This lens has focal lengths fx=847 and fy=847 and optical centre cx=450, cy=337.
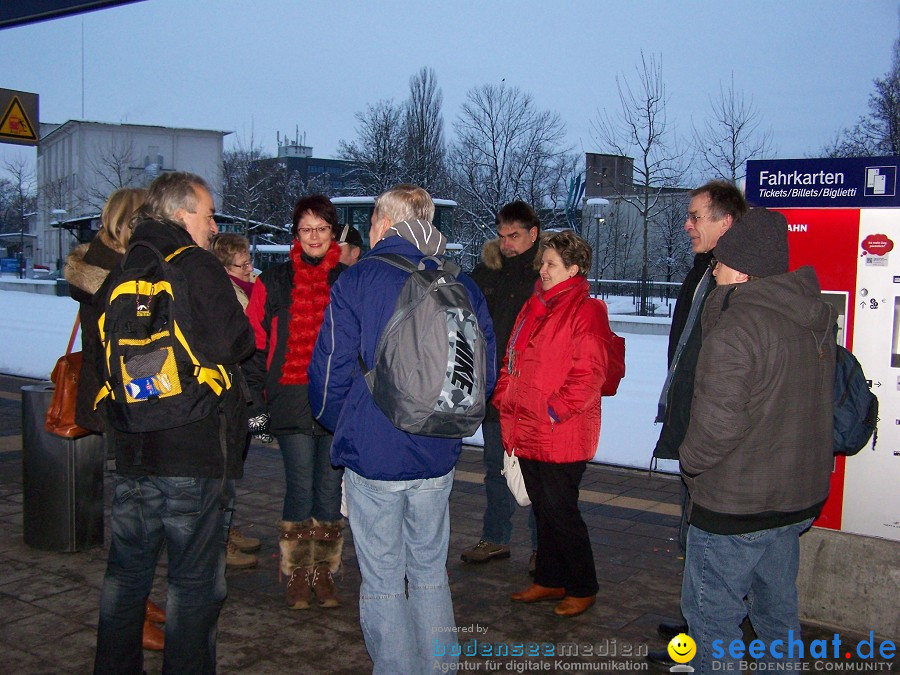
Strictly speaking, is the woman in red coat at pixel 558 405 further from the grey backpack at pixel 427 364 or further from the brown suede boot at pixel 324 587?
the grey backpack at pixel 427 364

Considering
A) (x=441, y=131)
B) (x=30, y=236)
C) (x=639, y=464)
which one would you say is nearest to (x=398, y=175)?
(x=441, y=131)

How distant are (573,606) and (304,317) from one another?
1945mm

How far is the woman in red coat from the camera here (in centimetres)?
405

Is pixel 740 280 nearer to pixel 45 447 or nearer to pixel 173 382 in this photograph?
pixel 173 382

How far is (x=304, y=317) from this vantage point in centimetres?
413

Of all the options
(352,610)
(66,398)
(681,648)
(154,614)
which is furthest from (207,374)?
(681,648)

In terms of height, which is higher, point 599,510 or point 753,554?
point 753,554

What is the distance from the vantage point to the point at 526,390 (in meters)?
4.15

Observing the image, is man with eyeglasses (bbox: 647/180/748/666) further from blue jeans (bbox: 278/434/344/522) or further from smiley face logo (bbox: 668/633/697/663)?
blue jeans (bbox: 278/434/344/522)

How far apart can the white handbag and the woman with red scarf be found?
86cm

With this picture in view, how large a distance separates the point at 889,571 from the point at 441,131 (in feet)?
126

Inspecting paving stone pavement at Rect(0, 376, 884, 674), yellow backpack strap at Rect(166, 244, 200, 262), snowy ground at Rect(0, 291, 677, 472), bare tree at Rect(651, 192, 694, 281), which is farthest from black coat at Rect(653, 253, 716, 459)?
bare tree at Rect(651, 192, 694, 281)

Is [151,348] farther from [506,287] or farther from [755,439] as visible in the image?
[506,287]

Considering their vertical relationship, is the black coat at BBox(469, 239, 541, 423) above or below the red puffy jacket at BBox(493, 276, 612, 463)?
above
